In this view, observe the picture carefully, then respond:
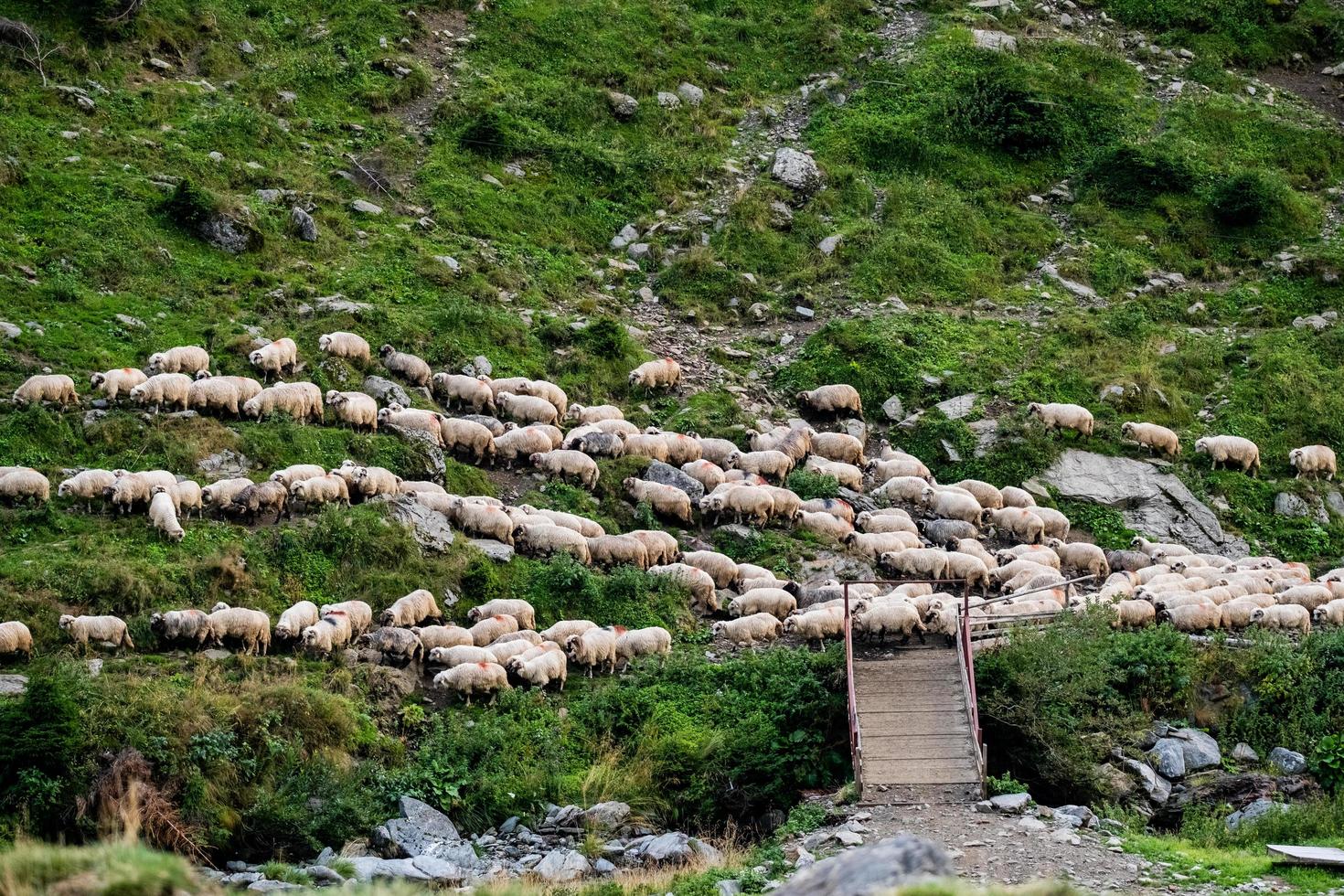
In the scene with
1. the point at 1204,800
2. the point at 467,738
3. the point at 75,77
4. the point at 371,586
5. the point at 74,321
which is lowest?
the point at 1204,800

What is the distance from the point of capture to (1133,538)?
74.9 feet

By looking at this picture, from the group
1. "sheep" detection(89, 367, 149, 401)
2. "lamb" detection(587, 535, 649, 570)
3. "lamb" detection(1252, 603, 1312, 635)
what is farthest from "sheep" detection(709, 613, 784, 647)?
"sheep" detection(89, 367, 149, 401)

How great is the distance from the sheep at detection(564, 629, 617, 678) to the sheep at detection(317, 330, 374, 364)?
778 centimetres

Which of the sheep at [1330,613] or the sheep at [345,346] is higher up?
the sheep at [345,346]

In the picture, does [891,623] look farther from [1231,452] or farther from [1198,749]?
[1231,452]

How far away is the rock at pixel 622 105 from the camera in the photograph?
34.3 metres

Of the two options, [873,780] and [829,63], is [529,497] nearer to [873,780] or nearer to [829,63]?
[873,780]

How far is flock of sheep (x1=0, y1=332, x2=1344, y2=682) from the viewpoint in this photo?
1706cm

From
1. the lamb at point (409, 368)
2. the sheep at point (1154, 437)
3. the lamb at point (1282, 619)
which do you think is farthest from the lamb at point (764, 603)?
the sheep at point (1154, 437)

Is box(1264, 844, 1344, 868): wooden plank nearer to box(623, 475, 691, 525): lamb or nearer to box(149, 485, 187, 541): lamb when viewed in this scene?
box(623, 475, 691, 525): lamb

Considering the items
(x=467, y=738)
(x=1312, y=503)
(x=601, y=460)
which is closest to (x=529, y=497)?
(x=601, y=460)

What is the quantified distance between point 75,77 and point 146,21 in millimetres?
2957

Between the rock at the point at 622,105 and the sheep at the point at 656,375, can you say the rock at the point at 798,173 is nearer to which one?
the rock at the point at 622,105

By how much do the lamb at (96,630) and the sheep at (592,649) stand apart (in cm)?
524
